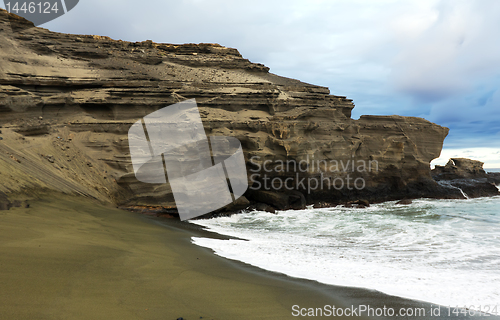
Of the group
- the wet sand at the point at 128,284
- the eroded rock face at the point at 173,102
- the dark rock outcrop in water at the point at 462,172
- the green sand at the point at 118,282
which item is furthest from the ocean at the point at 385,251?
the dark rock outcrop in water at the point at 462,172

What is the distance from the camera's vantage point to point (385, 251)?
24.7ft

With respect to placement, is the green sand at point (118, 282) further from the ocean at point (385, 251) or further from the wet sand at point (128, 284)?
the ocean at point (385, 251)

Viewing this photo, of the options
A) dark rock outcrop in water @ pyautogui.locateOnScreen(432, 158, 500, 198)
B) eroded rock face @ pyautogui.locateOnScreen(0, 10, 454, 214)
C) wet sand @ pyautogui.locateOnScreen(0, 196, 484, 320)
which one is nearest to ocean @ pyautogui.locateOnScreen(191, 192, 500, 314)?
wet sand @ pyautogui.locateOnScreen(0, 196, 484, 320)

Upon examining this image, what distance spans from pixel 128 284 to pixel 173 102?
43.2 ft

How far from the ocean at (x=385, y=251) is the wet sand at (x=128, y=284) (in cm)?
82

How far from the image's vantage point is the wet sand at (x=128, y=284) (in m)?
2.70

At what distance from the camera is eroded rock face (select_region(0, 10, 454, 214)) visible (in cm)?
1238

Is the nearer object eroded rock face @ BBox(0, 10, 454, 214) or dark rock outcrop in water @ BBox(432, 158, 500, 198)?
eroded rock face @ BBox(0, 10, 454, 214)

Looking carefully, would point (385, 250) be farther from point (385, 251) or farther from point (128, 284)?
point (128, 284)

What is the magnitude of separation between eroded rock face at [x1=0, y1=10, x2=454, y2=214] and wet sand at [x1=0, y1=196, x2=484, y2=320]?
5.09 m

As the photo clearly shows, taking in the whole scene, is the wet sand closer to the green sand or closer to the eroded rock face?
the green sand

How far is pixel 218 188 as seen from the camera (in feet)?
46.0

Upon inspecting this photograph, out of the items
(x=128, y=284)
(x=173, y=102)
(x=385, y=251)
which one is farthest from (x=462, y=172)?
(x=128, y=284)

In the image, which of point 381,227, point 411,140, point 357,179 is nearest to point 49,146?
point 381,227
